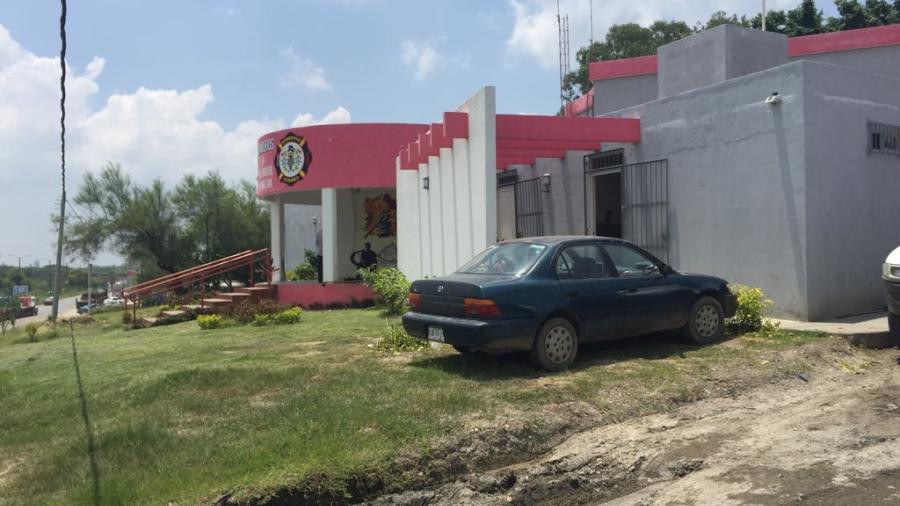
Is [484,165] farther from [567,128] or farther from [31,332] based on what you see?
[31,332]

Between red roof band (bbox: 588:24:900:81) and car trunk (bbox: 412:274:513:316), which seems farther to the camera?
red roof band (bbox: 588:24:900:81)

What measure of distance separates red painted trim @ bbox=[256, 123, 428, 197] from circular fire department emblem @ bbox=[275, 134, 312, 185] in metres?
0.36

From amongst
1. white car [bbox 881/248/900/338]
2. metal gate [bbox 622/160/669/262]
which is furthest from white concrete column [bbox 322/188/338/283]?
white car [bbox 881/248/900/338]

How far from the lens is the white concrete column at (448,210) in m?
12.2

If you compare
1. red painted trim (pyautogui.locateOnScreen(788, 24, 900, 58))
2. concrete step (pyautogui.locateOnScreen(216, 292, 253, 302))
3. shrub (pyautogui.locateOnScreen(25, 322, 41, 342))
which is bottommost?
shrub (pyautogui.locateOnScreen(25, 322, 41, 342))

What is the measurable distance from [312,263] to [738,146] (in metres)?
15.6

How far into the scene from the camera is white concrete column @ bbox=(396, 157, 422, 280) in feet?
50.3

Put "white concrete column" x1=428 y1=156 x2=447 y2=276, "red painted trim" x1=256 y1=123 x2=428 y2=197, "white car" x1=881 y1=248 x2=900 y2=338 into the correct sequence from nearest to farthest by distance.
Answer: "white car" x1=881 y1=248 x2=900 y2=338, "white concrete column" x1=428 y1=156 x2=447 y2=276, "red painted trim" x1=256 y1=123 x2=428 y2=197

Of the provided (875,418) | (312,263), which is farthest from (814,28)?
(875,418)

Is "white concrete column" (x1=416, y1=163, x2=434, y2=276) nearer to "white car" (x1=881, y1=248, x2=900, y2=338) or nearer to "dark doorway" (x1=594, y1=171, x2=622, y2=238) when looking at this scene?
"dark doorway" (x1=594, y1=171, x2=622, y2=238)

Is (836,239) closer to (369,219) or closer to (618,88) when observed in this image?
(618,88)

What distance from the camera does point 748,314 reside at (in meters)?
9.06

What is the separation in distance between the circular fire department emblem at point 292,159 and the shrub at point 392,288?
4.33 meters

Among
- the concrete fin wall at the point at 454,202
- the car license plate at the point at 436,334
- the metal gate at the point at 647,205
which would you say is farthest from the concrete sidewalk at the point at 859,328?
the car license plate at the point at 436,334
